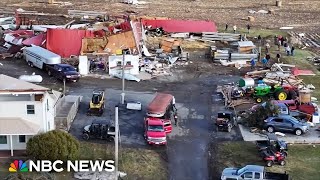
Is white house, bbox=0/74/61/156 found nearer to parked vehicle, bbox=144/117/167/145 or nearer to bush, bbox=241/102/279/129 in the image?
parked vehicle, bbox=144/117/167/145

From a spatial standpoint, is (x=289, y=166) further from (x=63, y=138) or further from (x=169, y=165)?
(x=63, y=138)

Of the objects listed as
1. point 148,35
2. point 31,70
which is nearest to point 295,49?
point 148,35

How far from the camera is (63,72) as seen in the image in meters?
44.9

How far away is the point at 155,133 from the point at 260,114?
6.35 m

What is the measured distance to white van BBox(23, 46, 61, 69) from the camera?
46.6 metres

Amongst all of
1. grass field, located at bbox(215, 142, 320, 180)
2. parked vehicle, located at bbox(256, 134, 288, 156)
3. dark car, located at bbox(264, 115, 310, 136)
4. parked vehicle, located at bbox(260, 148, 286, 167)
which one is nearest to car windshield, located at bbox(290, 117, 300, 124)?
dark car, located at bbox(264, 115, 310, 136)

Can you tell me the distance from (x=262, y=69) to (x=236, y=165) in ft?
58.8

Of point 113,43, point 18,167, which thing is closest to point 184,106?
point 113,43

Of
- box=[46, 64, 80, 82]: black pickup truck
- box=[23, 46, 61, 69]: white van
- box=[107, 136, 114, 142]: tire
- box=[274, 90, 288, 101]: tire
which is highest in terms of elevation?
box=[23, 46, 61, 69]: white van

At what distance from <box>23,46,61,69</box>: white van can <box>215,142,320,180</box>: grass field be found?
16448 mm

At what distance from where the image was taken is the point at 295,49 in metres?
56.9

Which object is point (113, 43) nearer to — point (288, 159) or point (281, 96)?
point (281, 96)

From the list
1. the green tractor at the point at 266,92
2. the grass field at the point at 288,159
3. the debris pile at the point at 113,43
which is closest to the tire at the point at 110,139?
the grass field at the point at 288,159

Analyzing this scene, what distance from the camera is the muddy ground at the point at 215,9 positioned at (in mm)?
69387
